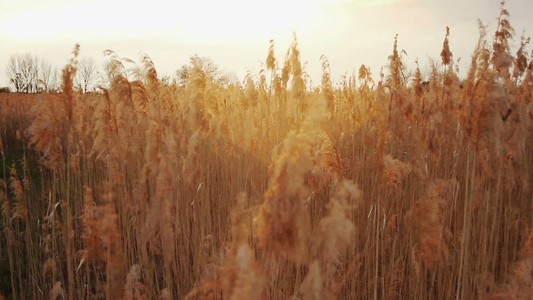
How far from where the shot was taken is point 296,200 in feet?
3.12

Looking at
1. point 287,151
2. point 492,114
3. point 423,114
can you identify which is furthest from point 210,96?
point 287,151

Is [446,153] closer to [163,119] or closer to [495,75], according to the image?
[495,75]

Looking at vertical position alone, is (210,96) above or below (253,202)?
above

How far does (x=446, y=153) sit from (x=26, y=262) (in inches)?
113

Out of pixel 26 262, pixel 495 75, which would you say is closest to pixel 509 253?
pixel 495 75

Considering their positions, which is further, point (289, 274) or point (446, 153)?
point (446, 153)

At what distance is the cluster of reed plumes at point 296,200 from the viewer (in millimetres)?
1162

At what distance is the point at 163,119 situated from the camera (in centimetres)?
400

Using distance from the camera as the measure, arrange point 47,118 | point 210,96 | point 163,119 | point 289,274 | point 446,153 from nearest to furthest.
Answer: point 47,118 → point 289,274 → point 446,153 → point 210,96 → point 163,119

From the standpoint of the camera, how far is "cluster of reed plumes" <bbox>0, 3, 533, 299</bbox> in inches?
45.8

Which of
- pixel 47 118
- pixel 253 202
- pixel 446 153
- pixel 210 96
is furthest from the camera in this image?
pixel 210 96

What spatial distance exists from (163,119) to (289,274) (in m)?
2.09

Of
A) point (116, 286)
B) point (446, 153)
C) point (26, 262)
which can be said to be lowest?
point (26, 262)

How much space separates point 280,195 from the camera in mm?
949
